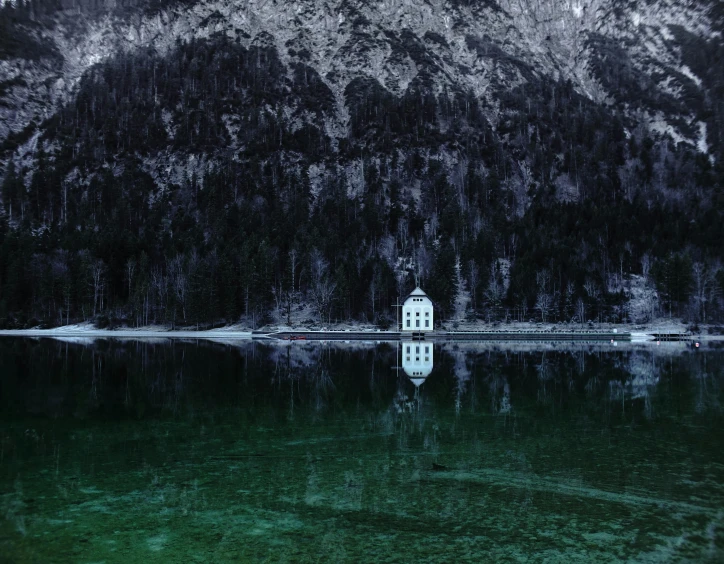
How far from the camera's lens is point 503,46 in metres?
194

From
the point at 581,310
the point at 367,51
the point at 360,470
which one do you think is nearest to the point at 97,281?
the point at 581,310

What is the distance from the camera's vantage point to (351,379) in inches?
1596

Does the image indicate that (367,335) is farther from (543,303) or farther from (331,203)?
(331,203)

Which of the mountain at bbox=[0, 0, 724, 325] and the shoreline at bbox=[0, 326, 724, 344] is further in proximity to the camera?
the mountain at bbox=[0, 0, 724, 325]

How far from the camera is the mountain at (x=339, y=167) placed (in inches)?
3937

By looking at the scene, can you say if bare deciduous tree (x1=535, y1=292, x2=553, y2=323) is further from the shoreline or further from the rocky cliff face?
the rocky cliff face

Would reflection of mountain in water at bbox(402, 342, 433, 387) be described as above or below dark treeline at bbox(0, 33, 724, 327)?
below

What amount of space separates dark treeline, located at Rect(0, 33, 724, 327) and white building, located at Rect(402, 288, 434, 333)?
7.44 meters

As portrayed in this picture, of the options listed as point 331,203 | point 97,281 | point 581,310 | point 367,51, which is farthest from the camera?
point 367,51

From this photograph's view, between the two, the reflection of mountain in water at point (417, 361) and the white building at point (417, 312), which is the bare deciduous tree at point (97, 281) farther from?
the reflection of mountain in water at point (417, 361)

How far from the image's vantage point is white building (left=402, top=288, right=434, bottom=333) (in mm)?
90688

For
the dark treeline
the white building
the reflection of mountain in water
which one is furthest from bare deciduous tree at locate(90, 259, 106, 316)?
the reflection of mountain in water

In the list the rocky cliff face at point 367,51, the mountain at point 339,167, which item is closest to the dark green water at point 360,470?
the mountain at point 339,167

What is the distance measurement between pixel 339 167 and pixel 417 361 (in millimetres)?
105197
